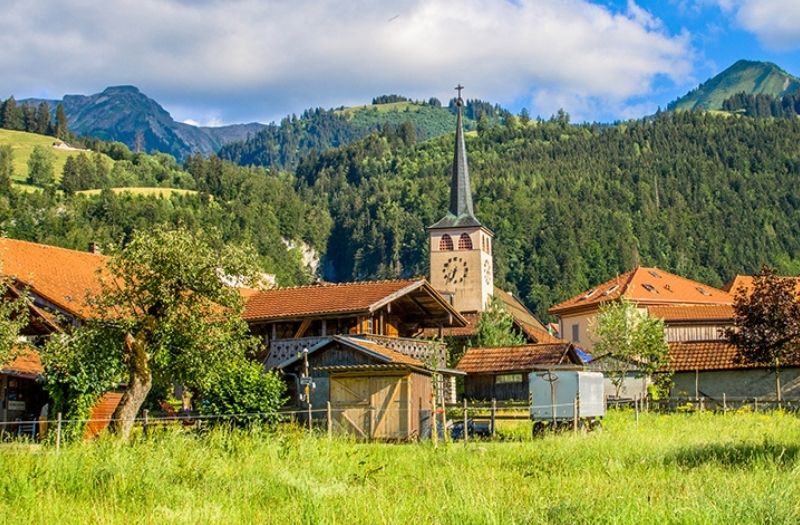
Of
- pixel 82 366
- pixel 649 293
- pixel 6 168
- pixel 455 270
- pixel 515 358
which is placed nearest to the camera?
pixel 82 366

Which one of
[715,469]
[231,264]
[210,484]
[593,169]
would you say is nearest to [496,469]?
[715,469]

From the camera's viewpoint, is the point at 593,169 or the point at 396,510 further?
the point at 593,169

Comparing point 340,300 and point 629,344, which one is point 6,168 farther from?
point 340,300

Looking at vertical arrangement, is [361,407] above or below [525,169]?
below

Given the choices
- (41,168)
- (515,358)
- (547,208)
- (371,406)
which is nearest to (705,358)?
(515,358)

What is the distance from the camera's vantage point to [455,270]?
8506 centimetres

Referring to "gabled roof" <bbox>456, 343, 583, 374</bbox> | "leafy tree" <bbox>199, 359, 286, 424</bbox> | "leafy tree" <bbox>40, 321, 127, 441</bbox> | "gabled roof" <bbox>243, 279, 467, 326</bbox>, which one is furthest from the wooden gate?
"gabled roof" <bbox>456, 343, 583, 374</bbox>

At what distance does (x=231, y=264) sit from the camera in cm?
2525

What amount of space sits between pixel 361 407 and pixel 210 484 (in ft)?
51.5

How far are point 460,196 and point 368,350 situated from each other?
56996 millimetres

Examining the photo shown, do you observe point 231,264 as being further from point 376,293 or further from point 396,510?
point 396,510

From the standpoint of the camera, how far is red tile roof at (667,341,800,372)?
143ft

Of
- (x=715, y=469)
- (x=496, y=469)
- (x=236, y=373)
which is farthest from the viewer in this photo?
(x=236, y=373)

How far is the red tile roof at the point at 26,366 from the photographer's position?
28547 millimetres
